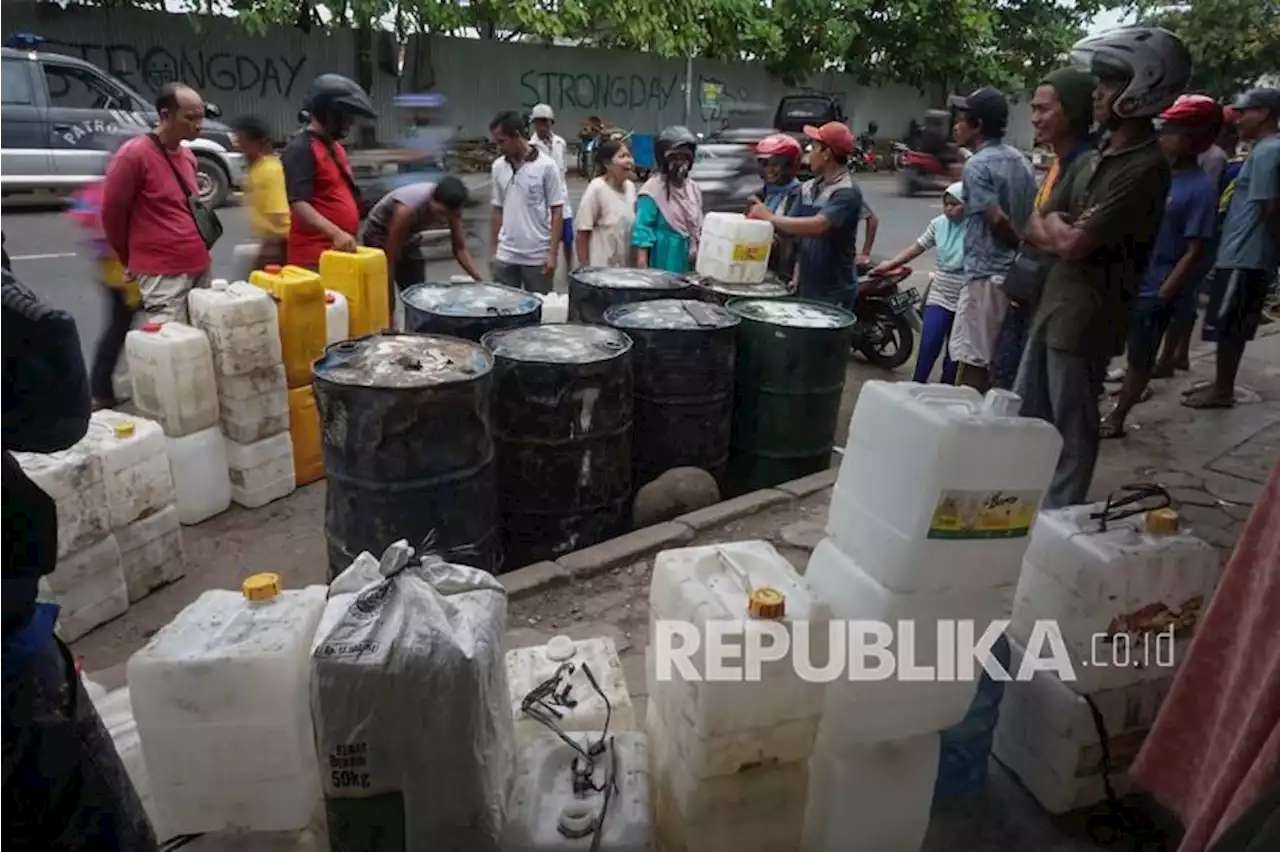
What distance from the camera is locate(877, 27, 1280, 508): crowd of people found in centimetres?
338

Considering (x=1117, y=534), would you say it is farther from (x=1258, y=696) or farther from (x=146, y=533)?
(x=146, y=533)

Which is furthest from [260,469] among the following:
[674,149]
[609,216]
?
[674,149]

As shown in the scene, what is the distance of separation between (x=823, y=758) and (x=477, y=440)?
1695 millimetres

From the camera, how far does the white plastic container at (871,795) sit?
7.41 ft

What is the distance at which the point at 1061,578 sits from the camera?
8.17 ft

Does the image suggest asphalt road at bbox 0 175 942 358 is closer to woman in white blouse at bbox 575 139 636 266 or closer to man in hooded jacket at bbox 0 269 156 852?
woman in white blouse at bbox 575 139 636 266

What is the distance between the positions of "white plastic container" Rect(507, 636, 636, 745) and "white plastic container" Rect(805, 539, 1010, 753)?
506mm

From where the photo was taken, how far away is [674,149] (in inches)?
231

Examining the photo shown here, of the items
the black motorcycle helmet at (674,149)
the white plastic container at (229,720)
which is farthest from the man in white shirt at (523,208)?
the white plastic container at (229,720)

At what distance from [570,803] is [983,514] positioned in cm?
109

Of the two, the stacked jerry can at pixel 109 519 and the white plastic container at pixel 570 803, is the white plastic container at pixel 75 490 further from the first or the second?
the white plastic container at pixel 570 803

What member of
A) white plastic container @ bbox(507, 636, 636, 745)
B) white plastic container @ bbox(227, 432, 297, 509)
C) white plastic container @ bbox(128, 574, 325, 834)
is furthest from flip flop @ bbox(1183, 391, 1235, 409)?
white plastic container @ bbox(128, 574, 325, 834)

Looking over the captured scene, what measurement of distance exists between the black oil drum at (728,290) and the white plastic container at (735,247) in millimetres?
62

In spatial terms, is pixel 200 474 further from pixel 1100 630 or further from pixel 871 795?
pixel 1100 630
